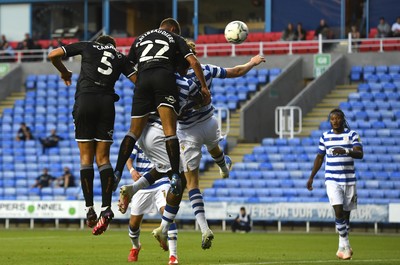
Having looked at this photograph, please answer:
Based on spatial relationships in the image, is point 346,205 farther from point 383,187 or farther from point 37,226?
point 37,226

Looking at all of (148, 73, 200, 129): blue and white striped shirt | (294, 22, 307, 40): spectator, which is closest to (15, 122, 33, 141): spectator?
(294, 22, 307, 40): spectator

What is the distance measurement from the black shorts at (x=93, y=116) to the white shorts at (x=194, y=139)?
Result: 1119 millimetres

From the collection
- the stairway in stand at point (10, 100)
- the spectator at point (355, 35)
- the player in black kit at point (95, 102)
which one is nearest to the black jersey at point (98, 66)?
the player in black kit at point (95, 102)

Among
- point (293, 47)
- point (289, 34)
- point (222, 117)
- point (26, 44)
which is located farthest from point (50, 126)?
point (289, 34)

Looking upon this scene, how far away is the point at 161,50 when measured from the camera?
1425 cm

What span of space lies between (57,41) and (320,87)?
12.3 metres

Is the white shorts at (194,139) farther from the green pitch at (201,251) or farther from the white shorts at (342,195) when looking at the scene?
the white shorts at (342,195)

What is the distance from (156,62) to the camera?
14.2 metres

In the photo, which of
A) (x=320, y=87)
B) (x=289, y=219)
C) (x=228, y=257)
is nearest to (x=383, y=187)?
(x=289, y=219)

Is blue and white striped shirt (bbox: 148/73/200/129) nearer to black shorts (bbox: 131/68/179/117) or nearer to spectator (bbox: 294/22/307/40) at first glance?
black shorts (bbox: 131/68/179/117)

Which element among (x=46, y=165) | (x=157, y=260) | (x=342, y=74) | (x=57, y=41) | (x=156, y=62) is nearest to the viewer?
(x=156, y=62)

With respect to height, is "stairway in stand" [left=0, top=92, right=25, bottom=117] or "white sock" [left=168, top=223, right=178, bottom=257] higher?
"stairway in stand" [left=0, top=92, right=25, bottom=117]

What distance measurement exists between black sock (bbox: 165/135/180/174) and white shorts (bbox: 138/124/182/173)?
0.49 m

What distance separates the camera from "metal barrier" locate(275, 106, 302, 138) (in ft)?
109
